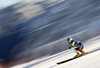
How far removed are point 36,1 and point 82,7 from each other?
1735 centimetres

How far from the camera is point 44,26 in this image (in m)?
29.8

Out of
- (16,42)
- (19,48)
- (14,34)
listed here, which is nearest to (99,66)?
(19,48)

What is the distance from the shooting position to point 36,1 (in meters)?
47.2

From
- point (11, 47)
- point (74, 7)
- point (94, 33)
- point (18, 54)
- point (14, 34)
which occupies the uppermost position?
point (74, 7)

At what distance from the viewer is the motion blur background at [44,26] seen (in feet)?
63.3

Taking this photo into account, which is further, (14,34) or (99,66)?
(14,34)

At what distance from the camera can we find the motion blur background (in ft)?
63.3

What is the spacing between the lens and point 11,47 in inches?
949

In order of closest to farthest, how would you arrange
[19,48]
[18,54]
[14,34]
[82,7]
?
1. [18,54]
2. [19,48]
3. [14,34]
4. [82,7]

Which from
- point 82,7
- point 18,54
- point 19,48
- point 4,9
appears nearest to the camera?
point 18,54

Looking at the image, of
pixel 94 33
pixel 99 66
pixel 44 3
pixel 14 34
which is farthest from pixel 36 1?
pixel 99 66

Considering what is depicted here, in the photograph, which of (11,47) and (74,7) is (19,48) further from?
(74,7)

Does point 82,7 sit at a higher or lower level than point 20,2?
lower

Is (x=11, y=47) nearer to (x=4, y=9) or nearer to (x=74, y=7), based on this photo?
(x=74, y=7)
